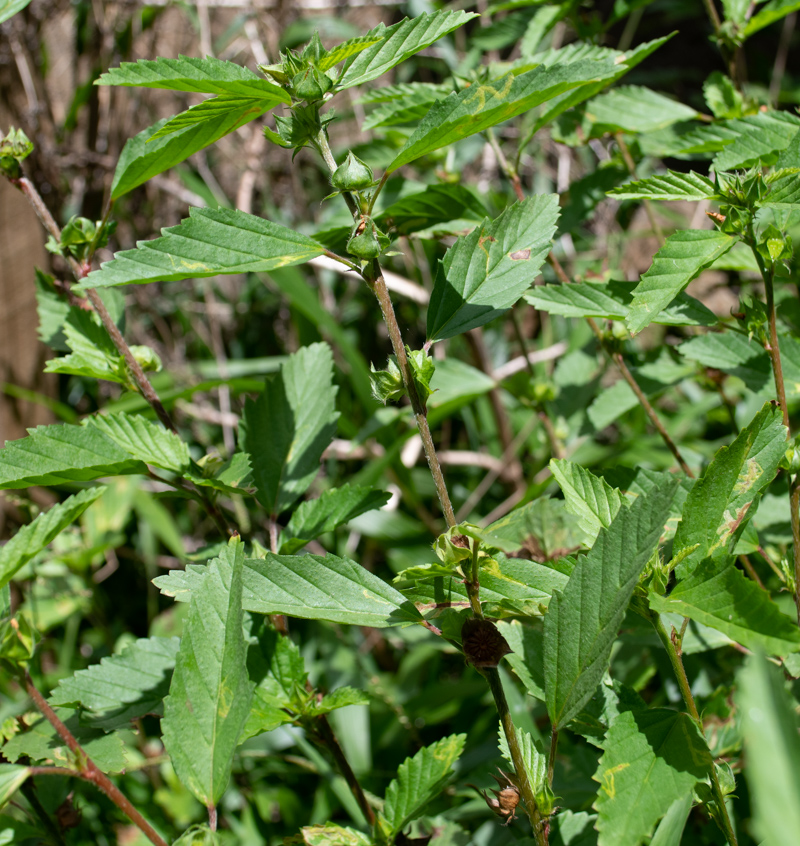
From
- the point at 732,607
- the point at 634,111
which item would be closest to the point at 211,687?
the point at 732,607

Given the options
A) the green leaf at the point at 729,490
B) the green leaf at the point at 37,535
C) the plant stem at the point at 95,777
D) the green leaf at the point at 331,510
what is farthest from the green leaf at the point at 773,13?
the plant stem at the point at 95,777

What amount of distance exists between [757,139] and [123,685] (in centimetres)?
108

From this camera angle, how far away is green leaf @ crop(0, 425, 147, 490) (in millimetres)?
833

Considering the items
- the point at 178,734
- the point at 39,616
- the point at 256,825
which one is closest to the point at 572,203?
the point at 178,734

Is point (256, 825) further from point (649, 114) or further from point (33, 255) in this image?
point (33, 255)

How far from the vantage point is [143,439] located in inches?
Answer: 36.7

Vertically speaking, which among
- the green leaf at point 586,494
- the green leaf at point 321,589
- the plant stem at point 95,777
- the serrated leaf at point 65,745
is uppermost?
the green leaf at point 586,494

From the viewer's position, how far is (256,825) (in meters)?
1.47

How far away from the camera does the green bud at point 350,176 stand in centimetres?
71

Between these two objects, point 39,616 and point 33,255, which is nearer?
point 39,616

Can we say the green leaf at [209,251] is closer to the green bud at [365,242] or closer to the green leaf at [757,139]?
the green bud at [365,242]

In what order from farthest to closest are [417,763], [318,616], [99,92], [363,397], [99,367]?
1. [99,92]
2. [363,397]
3. [99,367]
4. [417,763]
5. [318,616]

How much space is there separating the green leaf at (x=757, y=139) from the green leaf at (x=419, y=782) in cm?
77

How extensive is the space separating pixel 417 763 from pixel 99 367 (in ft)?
2.12
